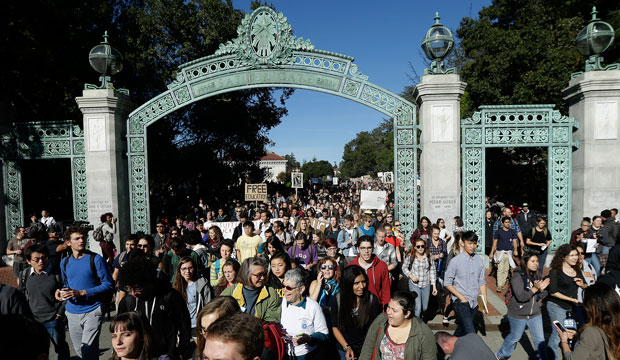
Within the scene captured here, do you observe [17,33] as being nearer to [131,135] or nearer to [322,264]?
[131,135]

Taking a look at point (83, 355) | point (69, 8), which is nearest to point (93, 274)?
point (83, 355)

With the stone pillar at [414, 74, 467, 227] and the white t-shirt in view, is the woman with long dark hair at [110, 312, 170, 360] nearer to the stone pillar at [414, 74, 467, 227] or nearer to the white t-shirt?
the white t-shirt

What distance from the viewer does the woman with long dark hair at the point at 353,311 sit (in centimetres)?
425

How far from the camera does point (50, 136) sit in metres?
10.7

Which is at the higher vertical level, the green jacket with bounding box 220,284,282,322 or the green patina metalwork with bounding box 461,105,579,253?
the green patina metalwork with bounding box 461,105,579,253

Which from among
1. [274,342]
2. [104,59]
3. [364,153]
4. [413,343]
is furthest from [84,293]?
[364,153]

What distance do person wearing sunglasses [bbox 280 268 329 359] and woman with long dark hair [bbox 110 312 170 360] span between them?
126 cm

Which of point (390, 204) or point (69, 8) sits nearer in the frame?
point (69, 8)

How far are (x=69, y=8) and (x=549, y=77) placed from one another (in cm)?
1918

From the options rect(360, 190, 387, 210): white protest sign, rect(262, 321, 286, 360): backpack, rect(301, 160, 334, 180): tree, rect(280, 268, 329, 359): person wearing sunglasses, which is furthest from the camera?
rect(301, 160, 334, 180): tree

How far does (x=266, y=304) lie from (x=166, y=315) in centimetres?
99

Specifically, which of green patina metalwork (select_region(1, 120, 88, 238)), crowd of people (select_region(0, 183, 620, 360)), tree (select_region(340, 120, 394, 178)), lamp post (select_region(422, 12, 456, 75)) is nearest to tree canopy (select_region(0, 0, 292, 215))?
green patina metalwork (select_region(1, 120, 88, 238))

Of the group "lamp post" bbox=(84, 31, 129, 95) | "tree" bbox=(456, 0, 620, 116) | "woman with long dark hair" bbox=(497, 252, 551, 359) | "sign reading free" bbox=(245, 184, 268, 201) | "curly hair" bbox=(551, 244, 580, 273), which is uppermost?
"tree" bbox=(456, 0, 620, 116)

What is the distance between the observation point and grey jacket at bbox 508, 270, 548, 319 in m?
4.98
